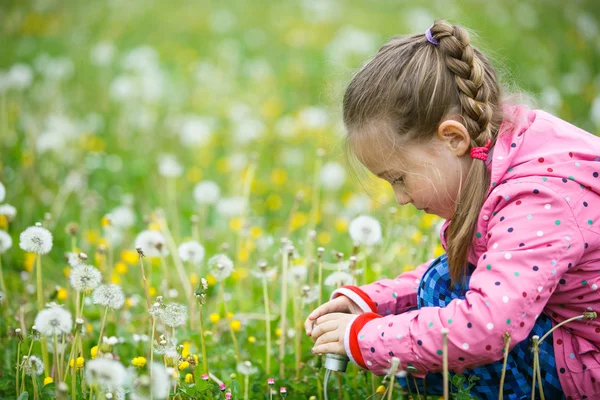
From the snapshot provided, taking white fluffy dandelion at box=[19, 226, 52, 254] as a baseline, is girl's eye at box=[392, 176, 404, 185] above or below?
above

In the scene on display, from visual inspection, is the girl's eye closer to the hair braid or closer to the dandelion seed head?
the hair braid

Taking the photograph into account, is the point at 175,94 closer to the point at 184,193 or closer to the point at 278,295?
the point at 184,193

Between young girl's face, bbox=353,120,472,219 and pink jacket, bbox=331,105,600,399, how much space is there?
0.08 m

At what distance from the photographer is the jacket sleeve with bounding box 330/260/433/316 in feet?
5.49

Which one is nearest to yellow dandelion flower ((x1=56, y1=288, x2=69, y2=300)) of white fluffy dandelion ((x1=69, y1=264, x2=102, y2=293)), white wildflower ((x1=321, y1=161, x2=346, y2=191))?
white fluffy dandelion ((x1=69, y1=264, x2=102, y2=293))

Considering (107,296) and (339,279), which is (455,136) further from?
(107,296)

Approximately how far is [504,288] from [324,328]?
0.44 m

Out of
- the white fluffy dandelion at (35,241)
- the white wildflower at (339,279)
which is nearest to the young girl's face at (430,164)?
the white wildflower at (339,279)

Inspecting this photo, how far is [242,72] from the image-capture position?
5078mm

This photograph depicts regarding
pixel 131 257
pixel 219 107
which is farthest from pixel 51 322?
pixel 219 107

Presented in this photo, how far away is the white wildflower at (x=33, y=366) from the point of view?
1561mm

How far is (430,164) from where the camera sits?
1.51 metres

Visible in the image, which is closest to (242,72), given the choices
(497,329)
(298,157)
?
(298,157)

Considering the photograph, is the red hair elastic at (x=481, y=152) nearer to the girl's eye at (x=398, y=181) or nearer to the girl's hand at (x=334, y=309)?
the girl's eye at (x=398, y=181)
